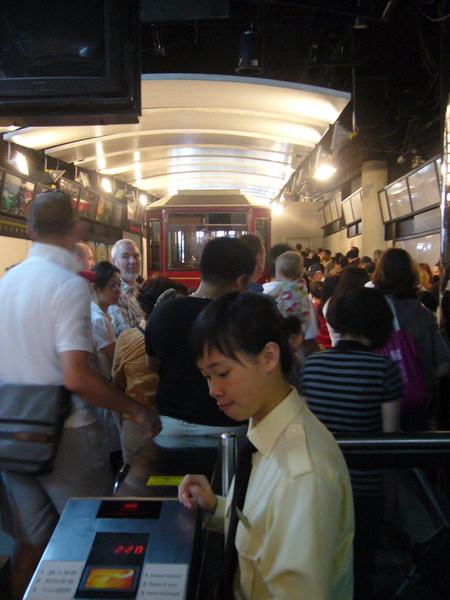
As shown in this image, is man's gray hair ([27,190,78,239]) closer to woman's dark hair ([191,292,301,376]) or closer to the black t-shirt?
the black t-shirt

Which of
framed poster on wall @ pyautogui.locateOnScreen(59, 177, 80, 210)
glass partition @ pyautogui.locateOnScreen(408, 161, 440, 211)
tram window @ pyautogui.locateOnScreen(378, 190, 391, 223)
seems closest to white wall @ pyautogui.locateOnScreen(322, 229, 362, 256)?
tram window @ pyautogui.locateOnScreen(378, 190, 391, 223)

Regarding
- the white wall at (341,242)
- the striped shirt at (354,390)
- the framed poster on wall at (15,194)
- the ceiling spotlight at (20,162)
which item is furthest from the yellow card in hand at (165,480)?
the white wall at (341,242)

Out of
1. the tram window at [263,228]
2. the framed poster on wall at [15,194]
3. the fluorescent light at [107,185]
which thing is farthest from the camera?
the fluorescent light at [107,185]

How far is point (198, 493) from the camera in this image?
1.39 metres

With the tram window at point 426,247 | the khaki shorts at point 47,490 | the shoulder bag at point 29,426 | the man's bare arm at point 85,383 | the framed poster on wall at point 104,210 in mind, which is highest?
the framed poster on wall at point 104,210

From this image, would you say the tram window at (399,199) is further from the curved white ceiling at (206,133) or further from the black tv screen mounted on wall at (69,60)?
the black tv screen mounted on wall at (69,60)

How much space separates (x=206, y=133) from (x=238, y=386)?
23.6ft

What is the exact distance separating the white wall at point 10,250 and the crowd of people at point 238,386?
4.62 m

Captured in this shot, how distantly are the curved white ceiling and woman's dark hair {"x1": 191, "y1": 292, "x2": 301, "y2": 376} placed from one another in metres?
4.56

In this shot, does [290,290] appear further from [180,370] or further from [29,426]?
[29,426]

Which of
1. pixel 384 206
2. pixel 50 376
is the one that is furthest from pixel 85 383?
pixel 384 206

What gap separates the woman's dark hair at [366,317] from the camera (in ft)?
8.16

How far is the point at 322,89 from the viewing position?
5.37 m

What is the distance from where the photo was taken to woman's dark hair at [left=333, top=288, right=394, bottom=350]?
8.16 ft
